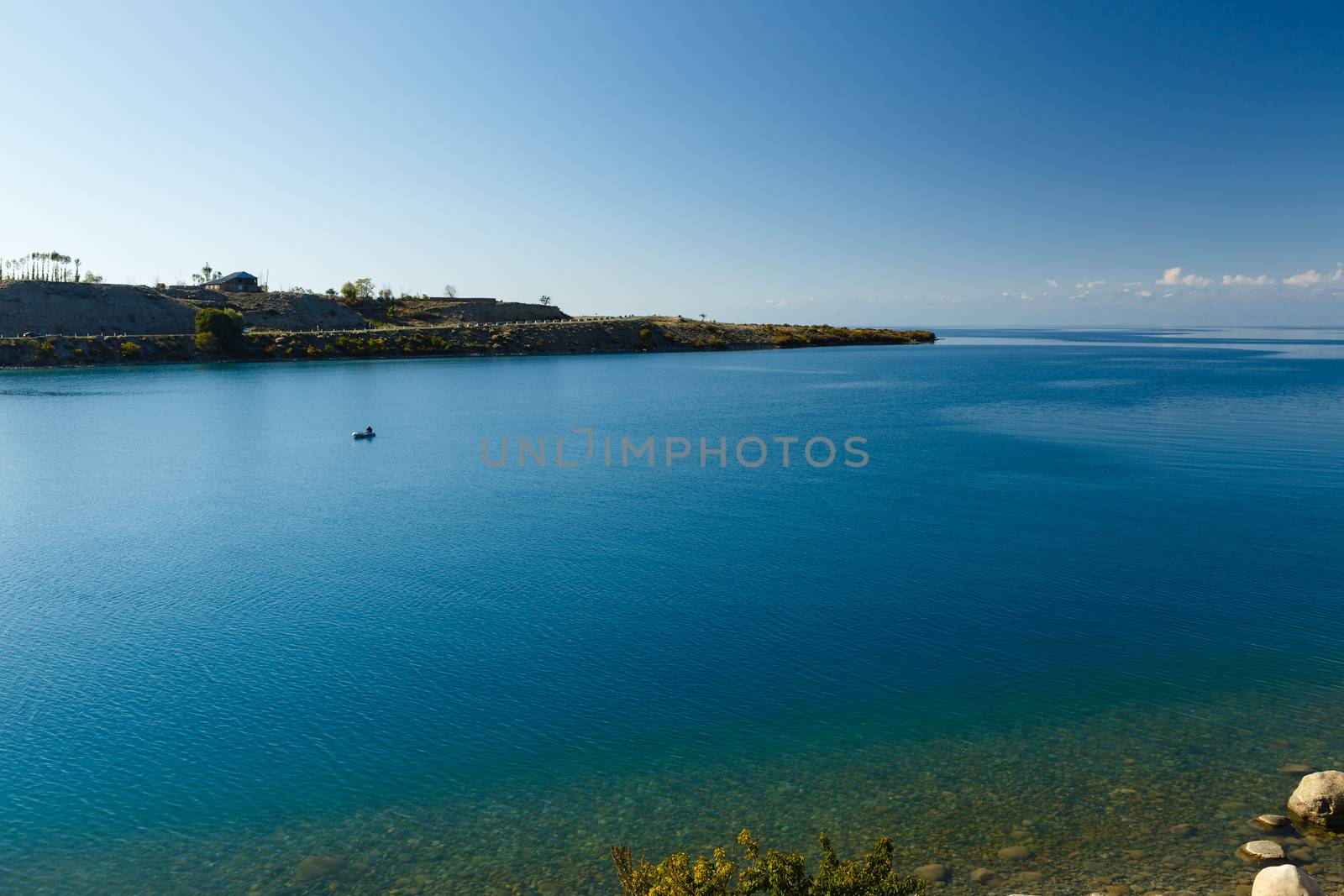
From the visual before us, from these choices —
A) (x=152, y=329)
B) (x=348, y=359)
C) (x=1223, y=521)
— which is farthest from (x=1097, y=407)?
(x=152, y=329)

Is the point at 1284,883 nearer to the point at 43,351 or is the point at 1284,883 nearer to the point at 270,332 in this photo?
the point at 43,351

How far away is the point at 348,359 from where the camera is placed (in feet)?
442

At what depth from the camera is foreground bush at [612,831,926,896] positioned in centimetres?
941

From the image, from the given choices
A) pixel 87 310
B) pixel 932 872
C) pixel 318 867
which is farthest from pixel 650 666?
pixel 87 310

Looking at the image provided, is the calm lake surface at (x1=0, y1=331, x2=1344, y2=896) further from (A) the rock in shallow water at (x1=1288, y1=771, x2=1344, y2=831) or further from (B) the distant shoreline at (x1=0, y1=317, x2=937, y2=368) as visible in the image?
(B) the distant shoreline at (x1=0, y1=317, x2=937, y2=368)

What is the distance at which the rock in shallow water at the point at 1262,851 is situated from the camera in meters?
12.4

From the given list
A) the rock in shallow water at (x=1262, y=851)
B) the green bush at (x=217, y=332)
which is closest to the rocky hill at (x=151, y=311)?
the green bush at (x=217, y=332)

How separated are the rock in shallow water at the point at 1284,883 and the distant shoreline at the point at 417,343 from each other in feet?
442

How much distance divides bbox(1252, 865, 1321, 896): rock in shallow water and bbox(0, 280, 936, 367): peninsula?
13630cm

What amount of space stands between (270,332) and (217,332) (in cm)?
1565

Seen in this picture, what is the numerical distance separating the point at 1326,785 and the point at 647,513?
2505 cm

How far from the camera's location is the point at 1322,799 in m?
13.2

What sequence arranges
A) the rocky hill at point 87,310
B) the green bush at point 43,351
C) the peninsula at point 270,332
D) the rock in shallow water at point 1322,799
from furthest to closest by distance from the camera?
the rocky hill at point 87,310 → the peninsula at point 270,332 → the green bush at point 43,351 → the rock in shallow water at point 1322,799

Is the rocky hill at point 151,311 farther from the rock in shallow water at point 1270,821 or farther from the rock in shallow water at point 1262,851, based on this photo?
the rock in shallow water at point 1262,851
